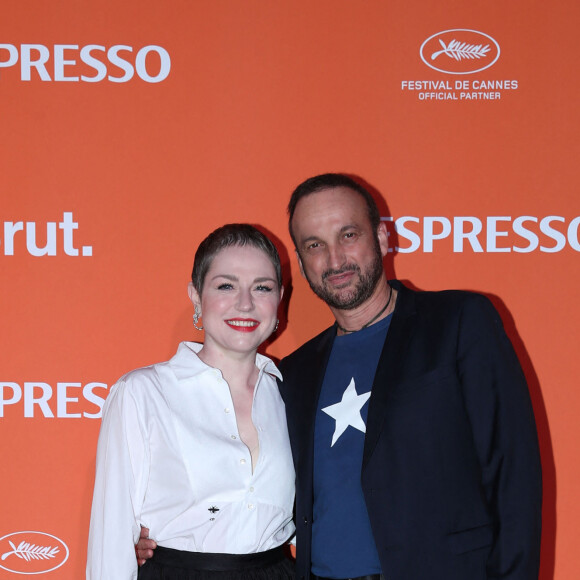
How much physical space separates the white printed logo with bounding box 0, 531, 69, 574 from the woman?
87cm

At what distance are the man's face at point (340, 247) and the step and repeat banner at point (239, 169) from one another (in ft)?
1.69

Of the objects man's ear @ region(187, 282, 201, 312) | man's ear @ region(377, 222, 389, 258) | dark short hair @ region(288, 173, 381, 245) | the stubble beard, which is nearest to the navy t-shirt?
the stubble beard

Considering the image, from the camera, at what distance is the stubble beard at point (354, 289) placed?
7.86 feet

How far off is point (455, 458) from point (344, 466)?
0.34 m

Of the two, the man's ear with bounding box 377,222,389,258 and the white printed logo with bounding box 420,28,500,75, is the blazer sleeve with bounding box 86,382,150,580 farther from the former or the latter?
the white printed logo with bounding box 420,28,500,75

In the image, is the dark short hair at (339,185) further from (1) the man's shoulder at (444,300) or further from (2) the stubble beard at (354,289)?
(1) the man's shoulder at (444,300)

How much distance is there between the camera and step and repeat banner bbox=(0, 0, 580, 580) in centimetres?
296

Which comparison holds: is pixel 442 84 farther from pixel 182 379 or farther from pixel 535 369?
pixel 182 379

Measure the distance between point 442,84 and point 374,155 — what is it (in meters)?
0.40

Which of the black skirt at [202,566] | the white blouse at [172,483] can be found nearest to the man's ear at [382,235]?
the white blouse at [172,483]

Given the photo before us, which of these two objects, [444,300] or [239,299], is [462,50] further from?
[239,299]

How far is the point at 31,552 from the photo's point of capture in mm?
2941

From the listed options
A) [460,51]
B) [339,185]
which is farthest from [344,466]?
[460,51]

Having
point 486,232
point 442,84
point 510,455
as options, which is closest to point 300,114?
point 442,84
